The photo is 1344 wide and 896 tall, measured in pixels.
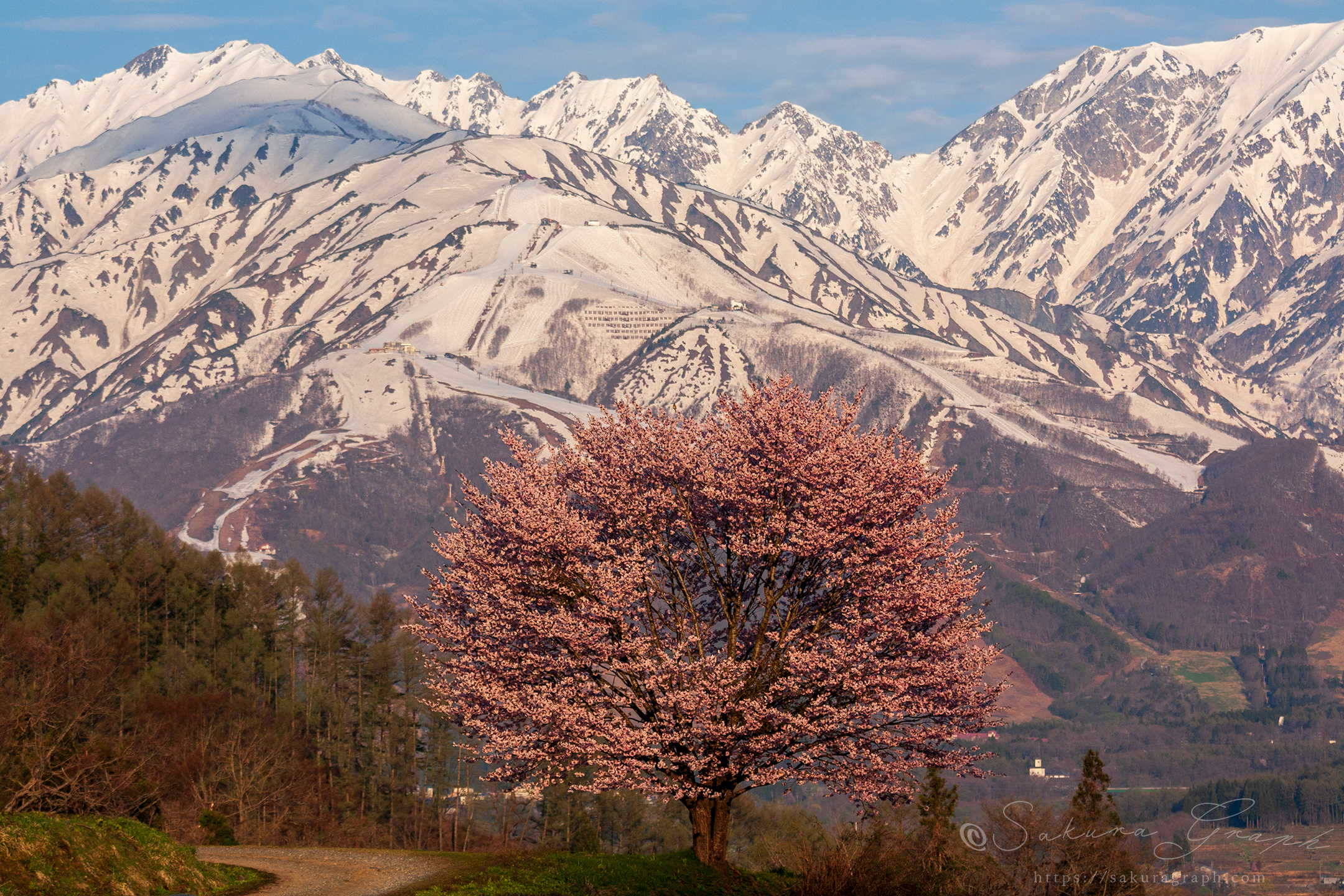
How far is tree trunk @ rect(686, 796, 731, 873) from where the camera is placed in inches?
1927

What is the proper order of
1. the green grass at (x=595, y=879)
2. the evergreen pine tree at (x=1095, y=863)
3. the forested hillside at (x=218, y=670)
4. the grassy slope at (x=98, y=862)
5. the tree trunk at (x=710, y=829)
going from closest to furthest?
the grassy slope at (x=98, y=862), the green grass at (x=595, y=879), the tree trunk at (x=710, y=829), the evergreen pine tree at (x=1095, y=863), the forested hillside at (x=218, y=670)

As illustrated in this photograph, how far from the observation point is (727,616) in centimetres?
5144

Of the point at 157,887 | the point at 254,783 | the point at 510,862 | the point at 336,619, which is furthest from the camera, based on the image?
the point at 336,619

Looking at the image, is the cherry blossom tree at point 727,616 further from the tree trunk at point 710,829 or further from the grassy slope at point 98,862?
the grassy slope at point 98,862

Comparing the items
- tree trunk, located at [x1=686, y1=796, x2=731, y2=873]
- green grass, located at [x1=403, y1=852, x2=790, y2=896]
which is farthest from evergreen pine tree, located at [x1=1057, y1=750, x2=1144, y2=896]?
tree trunk, located at [x1=686, y1=796, x2=731, y2=873]

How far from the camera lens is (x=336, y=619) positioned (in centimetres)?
15500

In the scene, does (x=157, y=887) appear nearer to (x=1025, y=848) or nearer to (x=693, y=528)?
(x=693, y=528)

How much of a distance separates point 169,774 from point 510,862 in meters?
66.0

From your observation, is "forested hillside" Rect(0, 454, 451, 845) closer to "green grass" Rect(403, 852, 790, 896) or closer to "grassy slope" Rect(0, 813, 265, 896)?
"green grass" Rect(403, 852, 790, 896)

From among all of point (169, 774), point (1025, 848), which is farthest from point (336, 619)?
point (1025, 848)

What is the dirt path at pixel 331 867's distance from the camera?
39469 mm

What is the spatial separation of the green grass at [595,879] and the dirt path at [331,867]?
3.99ft

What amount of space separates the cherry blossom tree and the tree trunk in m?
0.07

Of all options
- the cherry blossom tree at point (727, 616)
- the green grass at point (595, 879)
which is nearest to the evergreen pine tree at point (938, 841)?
the cherry blossom tree at point (727, 616)
